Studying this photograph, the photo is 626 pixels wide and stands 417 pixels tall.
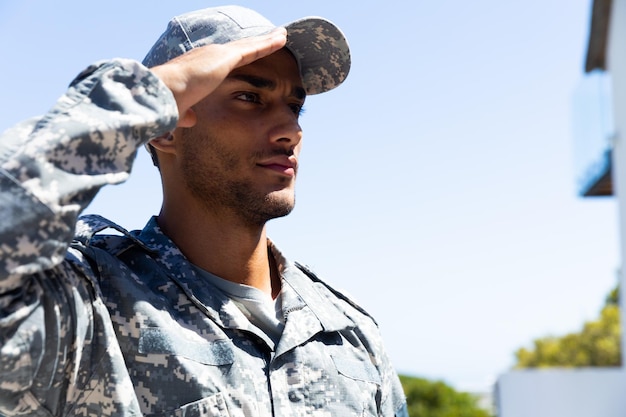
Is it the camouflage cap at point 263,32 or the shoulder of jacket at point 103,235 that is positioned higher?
the camouflage cap at point 263,32

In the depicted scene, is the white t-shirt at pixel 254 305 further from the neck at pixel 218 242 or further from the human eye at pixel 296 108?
the human eye at pixel 296 108

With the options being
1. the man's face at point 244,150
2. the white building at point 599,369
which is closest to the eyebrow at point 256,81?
the man's face at point 244,150

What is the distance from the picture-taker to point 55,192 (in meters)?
1.43

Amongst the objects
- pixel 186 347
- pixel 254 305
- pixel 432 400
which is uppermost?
pixel 432 400

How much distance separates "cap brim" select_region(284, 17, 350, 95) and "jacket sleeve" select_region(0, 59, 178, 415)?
766mm

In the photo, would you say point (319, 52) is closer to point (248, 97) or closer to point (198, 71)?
point (248, 97)

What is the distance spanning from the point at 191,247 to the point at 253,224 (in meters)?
0.17

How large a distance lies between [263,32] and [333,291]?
2.51 ft

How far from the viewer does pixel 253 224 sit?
2184 mm

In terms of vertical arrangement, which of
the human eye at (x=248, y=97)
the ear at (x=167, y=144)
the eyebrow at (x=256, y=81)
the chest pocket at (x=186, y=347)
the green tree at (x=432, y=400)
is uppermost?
the green tree at (x=432, y=400)

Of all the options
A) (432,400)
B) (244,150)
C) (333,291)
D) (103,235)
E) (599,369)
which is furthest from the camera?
(432,400)

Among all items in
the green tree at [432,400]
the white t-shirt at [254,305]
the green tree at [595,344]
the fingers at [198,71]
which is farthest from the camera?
the green tree at [595,344]

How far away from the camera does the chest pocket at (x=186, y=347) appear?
1773 millimetres

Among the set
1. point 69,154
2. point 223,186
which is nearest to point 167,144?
point 223,186
